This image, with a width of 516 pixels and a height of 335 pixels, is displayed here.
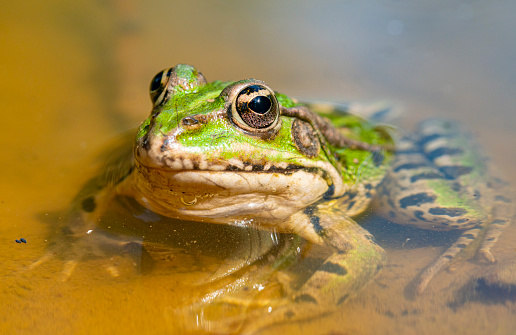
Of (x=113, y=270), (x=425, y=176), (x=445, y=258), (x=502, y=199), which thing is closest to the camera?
(x=113, y=270)

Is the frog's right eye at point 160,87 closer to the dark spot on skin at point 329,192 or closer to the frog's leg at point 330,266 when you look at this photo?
the frog's leg at point 330,266

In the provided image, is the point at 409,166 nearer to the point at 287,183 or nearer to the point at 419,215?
the point at 419,215

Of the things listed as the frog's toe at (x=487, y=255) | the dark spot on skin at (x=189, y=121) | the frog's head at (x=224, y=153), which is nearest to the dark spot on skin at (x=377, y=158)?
the frog's head at (x=224, y=153)

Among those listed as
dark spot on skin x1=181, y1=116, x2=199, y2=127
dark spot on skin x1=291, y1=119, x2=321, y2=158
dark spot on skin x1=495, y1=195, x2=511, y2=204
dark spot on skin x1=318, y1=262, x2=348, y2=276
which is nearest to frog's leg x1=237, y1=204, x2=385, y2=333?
dark spot on skin x1=318, y1=262, x2=348, y2=276

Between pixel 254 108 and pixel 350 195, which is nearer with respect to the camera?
pixel 254 108

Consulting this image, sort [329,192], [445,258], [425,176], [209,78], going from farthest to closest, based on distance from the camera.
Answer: [209,78] < [425,176] < [329,192] < [445,258]

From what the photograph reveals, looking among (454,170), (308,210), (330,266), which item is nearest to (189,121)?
(308,210)

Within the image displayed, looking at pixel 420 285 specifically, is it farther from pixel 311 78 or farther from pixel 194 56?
pixel 194 56
